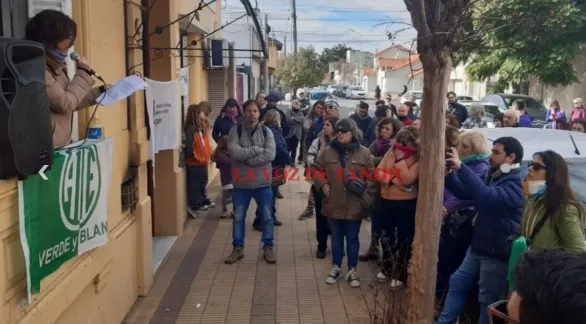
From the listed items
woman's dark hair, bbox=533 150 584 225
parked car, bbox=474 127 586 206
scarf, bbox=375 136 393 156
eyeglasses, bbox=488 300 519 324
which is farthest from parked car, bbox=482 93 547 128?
eyeglasses, bbox=488 300 519 324

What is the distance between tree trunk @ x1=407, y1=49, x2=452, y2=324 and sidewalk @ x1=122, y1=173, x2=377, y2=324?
172 centimetres

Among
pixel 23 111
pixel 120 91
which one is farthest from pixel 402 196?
pixel 23 111

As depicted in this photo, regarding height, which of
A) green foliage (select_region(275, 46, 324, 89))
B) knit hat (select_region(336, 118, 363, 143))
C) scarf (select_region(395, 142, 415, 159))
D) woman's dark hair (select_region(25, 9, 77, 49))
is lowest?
scarf (select_region(395, 142, 415, 159))

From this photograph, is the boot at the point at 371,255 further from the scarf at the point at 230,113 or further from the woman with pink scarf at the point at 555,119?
the woman with pink scarf at the point at 555,119

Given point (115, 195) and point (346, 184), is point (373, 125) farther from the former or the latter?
point (115, 195)

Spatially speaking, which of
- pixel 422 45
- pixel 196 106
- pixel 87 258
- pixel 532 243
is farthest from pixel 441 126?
pixel 196 106

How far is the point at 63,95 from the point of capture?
3.31m

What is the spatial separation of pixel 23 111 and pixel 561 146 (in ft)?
17.6

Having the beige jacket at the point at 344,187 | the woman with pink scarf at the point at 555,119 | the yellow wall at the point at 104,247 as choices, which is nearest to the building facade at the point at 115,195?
the yellow wall at the point at 104,247

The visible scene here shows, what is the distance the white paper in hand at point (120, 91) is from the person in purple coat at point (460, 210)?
2937mm

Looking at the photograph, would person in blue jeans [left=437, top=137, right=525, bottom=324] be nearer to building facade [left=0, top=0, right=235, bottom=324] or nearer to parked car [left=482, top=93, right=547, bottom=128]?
building facade [left=0, top=0, right=235, bottom=324]

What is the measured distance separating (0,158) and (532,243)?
10.6 ft

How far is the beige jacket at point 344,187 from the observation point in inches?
240

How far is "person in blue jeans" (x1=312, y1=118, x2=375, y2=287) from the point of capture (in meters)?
6.09
